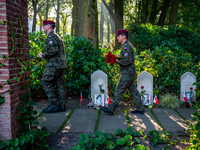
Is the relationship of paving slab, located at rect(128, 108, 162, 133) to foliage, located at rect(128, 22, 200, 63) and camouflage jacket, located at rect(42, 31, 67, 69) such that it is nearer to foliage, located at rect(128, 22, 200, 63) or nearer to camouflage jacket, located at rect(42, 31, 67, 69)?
camouflage jacket, located at rect(42, 31, 67, 69)

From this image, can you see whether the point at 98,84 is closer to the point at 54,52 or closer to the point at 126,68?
the point at 126,68

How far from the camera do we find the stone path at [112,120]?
14.4ft

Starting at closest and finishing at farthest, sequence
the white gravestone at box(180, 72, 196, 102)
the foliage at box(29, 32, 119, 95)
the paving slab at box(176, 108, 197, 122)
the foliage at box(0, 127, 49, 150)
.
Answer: the foliage at box(0, 127, 49, 150), the paving slab at box(176, 108, 197, 122), the white gravestone at box(180, 72, 196, 102), the foliage at box(29, 32, 119, 95)

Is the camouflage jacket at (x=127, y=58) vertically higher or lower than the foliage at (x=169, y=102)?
higher

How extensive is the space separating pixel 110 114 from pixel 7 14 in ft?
11.0

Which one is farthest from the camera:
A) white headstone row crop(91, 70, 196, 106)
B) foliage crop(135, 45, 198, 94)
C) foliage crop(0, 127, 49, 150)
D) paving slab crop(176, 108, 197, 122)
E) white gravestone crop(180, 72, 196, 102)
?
foliage crop(135, 45, 198, 94)

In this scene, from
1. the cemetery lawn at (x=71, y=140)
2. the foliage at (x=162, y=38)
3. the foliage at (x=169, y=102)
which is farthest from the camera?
the foliage at (x=162, y=38)

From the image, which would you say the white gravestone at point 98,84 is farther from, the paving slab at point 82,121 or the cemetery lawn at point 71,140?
the cemetery lawn at point 71,140

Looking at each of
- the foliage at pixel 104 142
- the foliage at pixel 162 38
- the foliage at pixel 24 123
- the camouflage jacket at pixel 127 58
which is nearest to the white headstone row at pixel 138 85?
the camouflage jacket at pixel 127 58

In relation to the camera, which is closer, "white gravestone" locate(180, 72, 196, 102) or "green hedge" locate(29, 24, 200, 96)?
"white gravestone" locate(180, 72, 196, 102)

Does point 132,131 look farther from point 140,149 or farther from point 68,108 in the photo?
point 68,108

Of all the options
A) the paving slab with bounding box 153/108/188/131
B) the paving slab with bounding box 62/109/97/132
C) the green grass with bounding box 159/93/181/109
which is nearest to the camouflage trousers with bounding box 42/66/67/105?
the paving slab with bounding box 62/109/97/132

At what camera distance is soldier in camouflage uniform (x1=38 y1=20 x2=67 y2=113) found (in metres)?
5.08

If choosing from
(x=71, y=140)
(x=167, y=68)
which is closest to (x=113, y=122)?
(x=71, y=140)
